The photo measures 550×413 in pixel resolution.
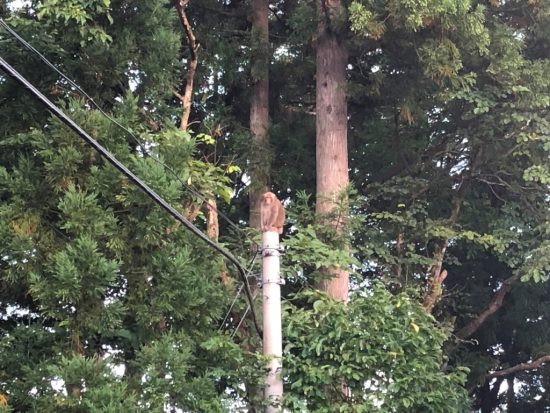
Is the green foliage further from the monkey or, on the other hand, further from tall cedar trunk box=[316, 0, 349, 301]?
tall cedar trunk box=[316, 0, 349, 301]

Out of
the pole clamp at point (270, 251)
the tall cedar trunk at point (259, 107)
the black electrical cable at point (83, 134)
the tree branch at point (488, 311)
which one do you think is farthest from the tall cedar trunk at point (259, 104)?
the black electrical cable at point (83, 134)

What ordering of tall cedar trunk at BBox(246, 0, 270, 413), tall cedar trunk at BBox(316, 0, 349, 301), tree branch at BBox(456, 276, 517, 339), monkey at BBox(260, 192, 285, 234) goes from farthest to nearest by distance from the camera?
tree branch at BBox(456, 276, 517, 339) → tall cedar trunk at BBox(246, 0, 270, 413) → tall cedar trunk at BBox(316, 0, 349, 301) → monkey at BBox(260, 192, 285, 234)

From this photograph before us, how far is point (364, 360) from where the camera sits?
497cm

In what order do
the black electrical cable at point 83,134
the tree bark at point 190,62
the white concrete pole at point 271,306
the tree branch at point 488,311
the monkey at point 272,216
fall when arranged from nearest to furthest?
the black electrical cable at point 83,134 → the white concrete pole at point 271,306 → the monkey at point 272,216 → the tree bark at point 190,62 → the tree branch at point 488,311

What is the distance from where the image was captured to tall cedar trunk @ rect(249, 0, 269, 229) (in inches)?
312

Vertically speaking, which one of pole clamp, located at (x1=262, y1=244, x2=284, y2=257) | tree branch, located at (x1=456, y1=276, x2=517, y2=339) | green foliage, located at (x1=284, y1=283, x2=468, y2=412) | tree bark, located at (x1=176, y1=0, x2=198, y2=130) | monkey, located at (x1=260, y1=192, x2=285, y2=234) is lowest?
green foliage, located at (x1=284, y1=283, x2=468, y2=412)

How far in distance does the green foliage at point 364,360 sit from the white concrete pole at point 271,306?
0.54 m

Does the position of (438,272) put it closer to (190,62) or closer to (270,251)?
(190,62)

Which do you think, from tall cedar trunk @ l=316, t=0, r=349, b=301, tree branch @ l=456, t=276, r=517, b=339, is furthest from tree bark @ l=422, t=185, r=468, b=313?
tall cedar trunk @ l=316, t=0, r=349, b=301

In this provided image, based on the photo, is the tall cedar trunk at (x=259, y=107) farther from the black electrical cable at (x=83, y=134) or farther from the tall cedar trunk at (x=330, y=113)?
the black electrical cable at (x=83, y=134)

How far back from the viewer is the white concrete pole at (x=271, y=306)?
13.8 feet

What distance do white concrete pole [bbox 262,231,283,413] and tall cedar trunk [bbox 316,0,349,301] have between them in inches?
107

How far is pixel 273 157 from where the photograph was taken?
812cm

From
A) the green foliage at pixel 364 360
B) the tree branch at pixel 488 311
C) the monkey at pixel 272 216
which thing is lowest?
the green foliage at pixel 364 360
